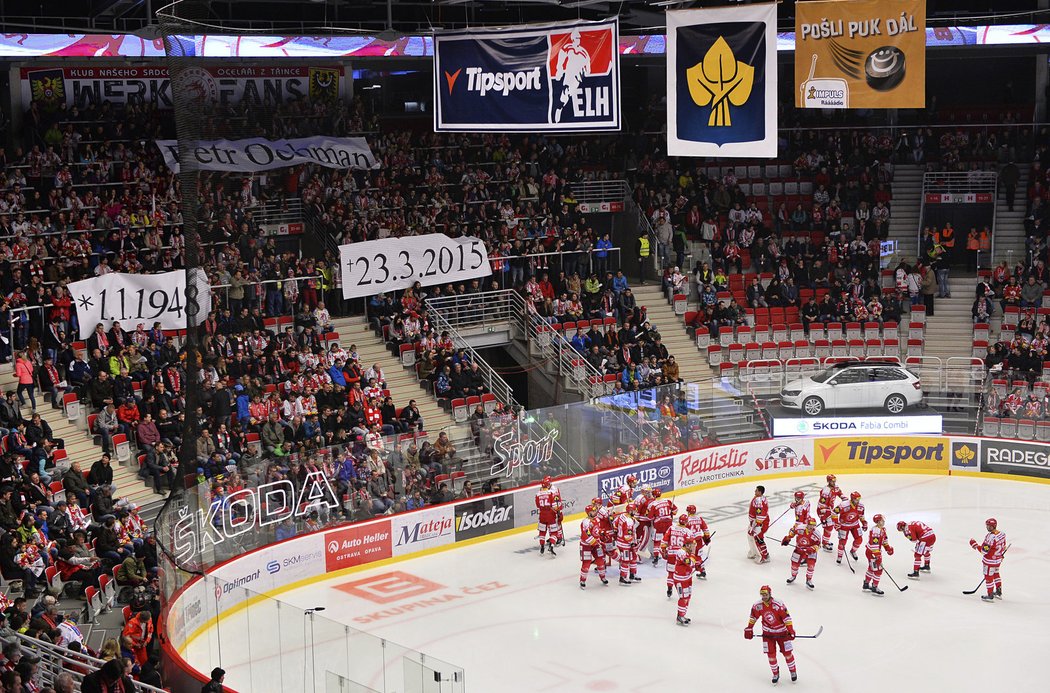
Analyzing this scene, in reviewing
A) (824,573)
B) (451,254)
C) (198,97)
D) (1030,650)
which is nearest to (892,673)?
(1030,650)

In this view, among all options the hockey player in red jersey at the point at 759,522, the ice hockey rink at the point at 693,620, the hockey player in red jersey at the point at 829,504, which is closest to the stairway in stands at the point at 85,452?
the ice hockey rink at the point at 693,620

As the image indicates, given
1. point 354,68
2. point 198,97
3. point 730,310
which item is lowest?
point 730,310

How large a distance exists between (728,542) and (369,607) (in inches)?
260

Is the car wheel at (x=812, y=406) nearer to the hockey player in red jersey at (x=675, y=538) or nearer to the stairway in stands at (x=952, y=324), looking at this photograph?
the stairway in stands at (x=952, y=324)

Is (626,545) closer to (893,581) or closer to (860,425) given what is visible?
(893,581)

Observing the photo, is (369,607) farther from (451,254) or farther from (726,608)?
(451,254)

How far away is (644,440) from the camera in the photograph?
2488cm

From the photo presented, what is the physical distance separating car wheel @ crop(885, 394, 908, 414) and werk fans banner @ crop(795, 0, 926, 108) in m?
9.74

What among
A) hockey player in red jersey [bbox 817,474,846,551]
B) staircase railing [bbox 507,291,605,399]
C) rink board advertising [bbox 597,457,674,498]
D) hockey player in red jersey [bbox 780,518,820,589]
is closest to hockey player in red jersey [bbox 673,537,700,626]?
hockey player in red jersey [bbox 780,518,820,589]

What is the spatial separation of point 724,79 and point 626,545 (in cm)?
727

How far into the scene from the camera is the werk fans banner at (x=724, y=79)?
16.9 m

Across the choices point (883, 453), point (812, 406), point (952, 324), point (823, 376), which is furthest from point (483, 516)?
point (952, 324)

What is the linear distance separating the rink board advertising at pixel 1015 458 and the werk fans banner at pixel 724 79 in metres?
12.1

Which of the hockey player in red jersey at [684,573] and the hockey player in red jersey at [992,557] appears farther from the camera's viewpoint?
the hockey player in red jersey at [992,557]
